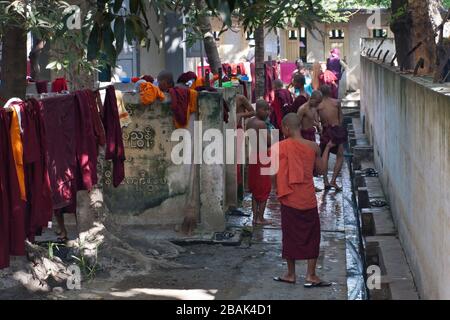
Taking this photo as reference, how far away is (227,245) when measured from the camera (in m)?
11.2

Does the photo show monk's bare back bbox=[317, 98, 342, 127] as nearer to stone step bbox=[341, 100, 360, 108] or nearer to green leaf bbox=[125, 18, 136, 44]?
green leaf bbox=[125, 18, 136, 44]

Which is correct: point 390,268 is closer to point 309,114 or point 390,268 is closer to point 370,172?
point 309,114

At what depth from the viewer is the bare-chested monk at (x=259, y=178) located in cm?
1232

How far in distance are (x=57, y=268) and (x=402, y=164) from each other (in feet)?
13.6

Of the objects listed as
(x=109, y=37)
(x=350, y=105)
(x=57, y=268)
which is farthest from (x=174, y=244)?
(x=350, y=105)

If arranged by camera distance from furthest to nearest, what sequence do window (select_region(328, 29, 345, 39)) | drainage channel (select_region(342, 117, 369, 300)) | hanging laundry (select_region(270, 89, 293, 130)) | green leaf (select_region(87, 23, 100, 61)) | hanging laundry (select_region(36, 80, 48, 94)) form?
window (select_region(328, 29, 345, 39)), hanging laundry (select_region(270, 89, 293, 130)), hanging laundry (select_region(36, 80, 48, 94)), drainage channel (select_region(342, 117, 369, 300)), green leaf (select_region(87, 23, 100, 61))

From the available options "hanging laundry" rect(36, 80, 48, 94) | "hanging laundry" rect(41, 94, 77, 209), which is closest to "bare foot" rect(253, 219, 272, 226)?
"hanging laundry" rect(41, 94, 77, 209)

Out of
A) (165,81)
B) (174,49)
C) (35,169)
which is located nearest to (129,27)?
(35,169)

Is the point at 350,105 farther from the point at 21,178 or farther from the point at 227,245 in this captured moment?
the point at 21,178

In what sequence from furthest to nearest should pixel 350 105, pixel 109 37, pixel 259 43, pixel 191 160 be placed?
pixel 350 105, pixel 259 43, pixel 191 160, pixel 109 37

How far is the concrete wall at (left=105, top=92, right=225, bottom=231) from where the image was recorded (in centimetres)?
1150

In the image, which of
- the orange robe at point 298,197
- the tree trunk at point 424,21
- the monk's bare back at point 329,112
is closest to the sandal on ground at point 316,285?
the orange robe at point 298,197

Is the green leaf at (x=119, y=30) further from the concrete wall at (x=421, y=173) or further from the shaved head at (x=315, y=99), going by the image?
the shaved head at (x=315, y=99)

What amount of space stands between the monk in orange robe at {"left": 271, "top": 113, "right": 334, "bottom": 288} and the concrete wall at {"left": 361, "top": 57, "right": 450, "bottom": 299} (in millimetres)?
993
